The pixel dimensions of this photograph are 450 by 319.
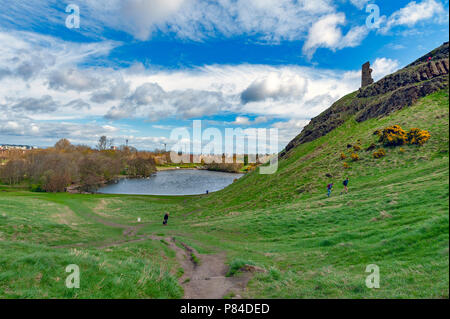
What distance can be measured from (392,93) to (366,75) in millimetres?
35020

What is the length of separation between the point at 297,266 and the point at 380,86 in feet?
217

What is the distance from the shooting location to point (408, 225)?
34.9ft

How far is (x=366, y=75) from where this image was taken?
77062 millimetres

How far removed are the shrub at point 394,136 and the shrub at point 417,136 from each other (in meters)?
0.65

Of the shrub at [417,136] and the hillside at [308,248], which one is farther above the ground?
the shrub at [417,136]

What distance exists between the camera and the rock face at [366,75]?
76394mm

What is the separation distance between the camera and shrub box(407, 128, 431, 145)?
27062 millimetres

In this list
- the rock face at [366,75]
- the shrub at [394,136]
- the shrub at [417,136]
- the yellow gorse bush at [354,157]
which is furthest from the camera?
the rock face at [366,75]

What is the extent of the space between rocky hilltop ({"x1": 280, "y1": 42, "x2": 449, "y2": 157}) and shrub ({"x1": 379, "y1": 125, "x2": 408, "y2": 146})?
1309cm

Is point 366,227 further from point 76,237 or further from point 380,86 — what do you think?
point 380,86

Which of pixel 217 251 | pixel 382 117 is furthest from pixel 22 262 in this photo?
pixel 382 117

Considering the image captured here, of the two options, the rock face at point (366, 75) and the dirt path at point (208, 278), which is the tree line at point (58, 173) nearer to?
the dirt path at point (208, 278)

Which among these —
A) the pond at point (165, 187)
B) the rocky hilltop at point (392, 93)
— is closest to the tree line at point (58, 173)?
the pond at point (165, 187)
